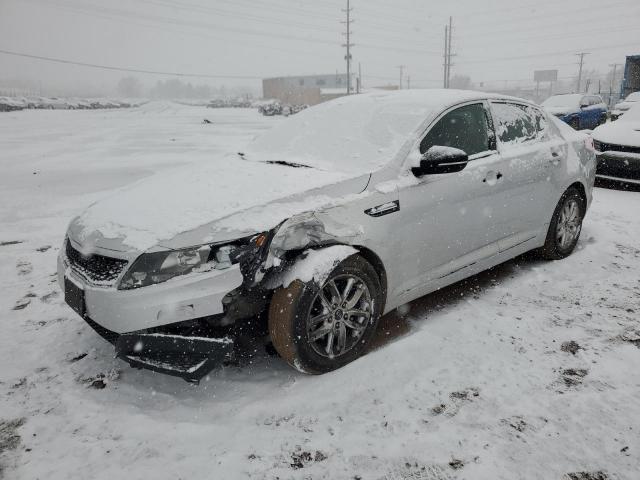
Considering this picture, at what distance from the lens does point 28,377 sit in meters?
2.74

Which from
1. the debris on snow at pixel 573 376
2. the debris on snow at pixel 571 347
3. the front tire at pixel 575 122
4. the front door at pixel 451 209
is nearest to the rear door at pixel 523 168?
the front door at pixel 451 209

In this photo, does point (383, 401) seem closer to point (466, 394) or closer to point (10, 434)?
point (466, 394)

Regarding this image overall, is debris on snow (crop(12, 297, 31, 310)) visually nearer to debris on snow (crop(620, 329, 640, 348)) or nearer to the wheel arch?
debris on snow (crop(620, 329, 640, 348))

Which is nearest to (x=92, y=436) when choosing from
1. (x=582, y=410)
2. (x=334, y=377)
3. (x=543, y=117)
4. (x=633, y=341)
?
(x=334, y=377)

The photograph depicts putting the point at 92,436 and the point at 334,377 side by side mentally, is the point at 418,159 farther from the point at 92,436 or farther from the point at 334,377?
the point at 92,436

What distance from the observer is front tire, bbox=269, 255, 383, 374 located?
2404 mm

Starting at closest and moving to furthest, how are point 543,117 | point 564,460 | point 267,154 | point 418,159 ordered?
point 564,460 → point 418,159 → point 267,154 → point 543,117

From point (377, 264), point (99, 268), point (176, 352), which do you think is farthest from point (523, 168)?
point (99, 268)

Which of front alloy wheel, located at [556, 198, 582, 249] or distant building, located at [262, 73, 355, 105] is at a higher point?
distant building, located at [262, 73, 355, 105]

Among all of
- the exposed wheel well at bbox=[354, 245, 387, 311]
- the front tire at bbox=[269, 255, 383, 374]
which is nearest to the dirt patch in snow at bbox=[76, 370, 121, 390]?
the front tire at bbox=[269, 255, 383, 374]

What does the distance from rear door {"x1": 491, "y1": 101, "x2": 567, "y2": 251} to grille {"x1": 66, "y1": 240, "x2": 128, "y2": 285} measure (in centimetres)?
266

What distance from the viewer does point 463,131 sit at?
335 centimetres

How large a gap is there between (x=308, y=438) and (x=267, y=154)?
2124 millimetres

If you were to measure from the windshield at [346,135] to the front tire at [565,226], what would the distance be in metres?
1.87
